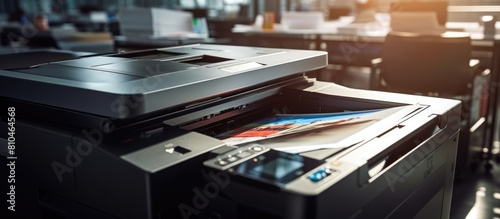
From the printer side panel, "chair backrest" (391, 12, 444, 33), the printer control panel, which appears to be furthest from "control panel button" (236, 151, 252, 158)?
"chair backrest" (391, 12, 444, 33)

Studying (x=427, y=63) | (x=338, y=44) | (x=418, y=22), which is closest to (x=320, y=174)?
(x=427, y=63)

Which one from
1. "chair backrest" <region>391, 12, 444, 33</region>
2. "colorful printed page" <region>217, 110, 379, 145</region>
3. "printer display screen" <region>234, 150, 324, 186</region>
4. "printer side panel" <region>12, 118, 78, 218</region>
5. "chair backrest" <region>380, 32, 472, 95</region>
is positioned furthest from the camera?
"chair backrest" <region>391, 12, 444, 33</region>

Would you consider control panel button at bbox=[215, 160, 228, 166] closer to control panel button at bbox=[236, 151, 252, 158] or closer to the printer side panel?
control panel button at bbox=[236, 151, 252, 158]

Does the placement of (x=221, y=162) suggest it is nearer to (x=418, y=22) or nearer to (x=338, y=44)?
(x=418, y=22)

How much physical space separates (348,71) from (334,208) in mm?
4084

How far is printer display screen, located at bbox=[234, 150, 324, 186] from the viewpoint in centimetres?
54

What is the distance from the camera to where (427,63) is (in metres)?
2.33

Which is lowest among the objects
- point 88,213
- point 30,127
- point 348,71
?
point 348,71

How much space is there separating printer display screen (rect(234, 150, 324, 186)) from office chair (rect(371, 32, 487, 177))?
182cm

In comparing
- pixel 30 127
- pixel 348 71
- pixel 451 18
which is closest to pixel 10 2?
pixel 348 71

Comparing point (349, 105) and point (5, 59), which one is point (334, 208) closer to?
point (349, 105)

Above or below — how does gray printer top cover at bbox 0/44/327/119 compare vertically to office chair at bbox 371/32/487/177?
above

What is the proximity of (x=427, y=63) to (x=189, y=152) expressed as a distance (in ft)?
6.66

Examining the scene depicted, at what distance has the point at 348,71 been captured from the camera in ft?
14.8
